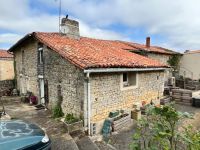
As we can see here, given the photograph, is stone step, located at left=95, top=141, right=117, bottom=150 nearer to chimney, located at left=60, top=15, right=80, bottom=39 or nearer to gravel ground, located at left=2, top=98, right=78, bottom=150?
gravel ground, located at left=2, top=98, right=78, bottom=150

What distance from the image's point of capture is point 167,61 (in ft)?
77.9


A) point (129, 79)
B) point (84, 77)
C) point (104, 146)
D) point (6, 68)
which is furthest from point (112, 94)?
point (6, 68)

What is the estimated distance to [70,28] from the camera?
562 inches

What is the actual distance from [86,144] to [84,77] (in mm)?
2831

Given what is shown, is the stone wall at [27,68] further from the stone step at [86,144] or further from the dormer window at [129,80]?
the stone step at [86,144]

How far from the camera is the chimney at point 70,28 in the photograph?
46.1ft

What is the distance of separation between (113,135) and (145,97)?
15.7 ft

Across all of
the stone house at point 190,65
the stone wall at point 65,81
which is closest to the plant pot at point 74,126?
the stone wall at point 65,81

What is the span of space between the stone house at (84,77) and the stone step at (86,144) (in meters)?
0.85

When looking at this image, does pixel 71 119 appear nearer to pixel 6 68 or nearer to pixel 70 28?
pixel 70 28

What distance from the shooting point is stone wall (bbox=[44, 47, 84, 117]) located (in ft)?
30.4

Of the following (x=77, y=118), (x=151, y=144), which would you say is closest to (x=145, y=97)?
(x=77, y=118)

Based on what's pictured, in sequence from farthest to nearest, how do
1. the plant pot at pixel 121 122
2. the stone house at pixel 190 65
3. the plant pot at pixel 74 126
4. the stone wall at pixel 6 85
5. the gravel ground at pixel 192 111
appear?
the stone house at pixel 190 65
the stone wall at pixel 6 85
the gravel ground at pixel 192 111
the plant pot at pixel 121 122
the plant pot at pixel 74 126

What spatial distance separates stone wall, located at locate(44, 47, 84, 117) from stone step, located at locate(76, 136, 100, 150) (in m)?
1.33
